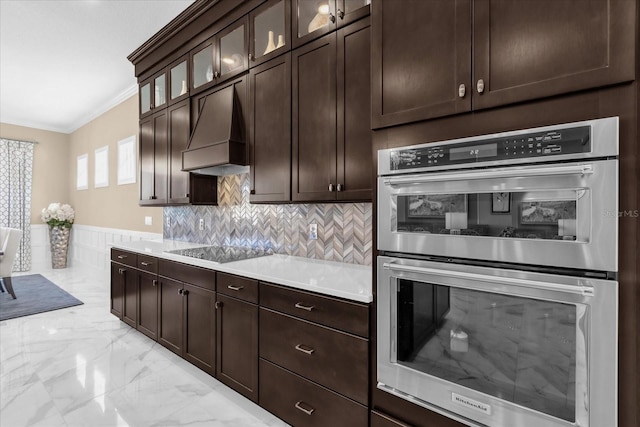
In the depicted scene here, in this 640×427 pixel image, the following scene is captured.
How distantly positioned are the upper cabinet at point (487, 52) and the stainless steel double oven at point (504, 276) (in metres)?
0.15

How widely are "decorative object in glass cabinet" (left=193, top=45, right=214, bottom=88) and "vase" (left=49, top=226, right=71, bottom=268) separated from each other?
227 inches

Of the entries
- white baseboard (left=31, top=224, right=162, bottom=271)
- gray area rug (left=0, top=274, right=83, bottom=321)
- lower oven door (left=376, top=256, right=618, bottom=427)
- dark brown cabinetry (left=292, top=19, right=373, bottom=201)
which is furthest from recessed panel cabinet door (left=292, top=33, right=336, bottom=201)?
white baseboard (left=31, top=224, right=162, bottom=271)

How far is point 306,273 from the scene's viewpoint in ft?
6.56

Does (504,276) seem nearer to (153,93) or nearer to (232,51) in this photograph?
(232,51)

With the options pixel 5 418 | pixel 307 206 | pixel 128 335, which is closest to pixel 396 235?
pixel 307 206

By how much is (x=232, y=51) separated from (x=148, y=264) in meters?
1.98

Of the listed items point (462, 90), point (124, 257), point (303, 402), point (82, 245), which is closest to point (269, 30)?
point (462, 90)

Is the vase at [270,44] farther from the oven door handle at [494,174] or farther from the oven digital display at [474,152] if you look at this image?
the oven digital display at [474,152]

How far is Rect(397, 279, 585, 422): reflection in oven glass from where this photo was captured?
1.08 meters

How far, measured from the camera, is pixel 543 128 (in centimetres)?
109

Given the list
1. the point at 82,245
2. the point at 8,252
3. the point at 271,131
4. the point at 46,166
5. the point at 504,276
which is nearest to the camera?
the point at 504,276

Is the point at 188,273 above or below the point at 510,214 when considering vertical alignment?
below

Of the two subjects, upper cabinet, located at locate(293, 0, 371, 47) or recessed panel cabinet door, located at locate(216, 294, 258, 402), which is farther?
recessed panel cabinet door, located at locate(216, 294, 258, 402)

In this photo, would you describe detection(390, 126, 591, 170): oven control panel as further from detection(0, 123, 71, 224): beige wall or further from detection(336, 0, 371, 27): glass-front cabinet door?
detection(0, 123, 71, 224): beige wall
